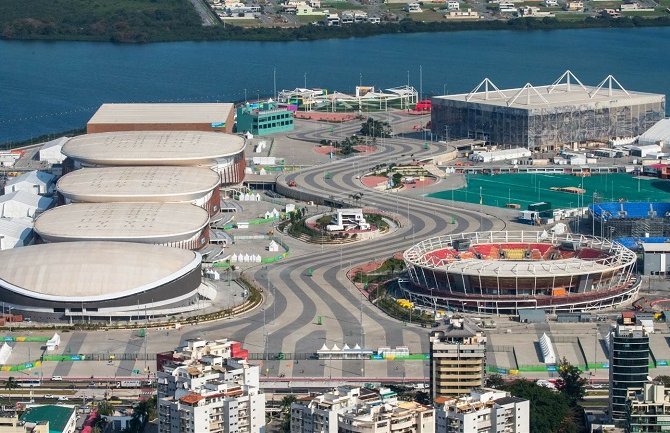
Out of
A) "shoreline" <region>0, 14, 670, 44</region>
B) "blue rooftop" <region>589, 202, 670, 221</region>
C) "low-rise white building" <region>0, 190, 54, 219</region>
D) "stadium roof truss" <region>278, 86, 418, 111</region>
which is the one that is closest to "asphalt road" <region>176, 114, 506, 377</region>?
"blue rooftop" <region>589, 202, 670, 221</region>

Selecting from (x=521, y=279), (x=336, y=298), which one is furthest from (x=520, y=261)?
(x=336, y=298)

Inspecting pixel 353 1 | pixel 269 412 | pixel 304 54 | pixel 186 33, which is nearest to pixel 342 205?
pixel 269 412

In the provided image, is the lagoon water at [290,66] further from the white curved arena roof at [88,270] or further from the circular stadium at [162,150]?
the white curved arena roof at [88,270]

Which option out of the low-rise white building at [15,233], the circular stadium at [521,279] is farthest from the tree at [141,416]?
the low-rise white building at [15,233]

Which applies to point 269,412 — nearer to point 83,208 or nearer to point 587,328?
point 587,328

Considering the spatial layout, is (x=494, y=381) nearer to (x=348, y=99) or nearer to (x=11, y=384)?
(x=11, y=384)

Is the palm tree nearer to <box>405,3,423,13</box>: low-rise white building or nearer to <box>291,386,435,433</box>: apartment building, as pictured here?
<box>291,386,435,433</box>: apartment building
